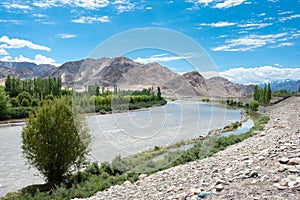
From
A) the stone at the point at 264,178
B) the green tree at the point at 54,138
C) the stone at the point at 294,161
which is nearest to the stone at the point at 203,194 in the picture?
the stone at the point at 264,178

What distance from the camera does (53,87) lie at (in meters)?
55.7

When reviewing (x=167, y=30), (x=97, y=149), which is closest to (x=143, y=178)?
(x=167, y=30)

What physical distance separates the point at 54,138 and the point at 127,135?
516cm

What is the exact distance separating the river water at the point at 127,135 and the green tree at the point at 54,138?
81 cm

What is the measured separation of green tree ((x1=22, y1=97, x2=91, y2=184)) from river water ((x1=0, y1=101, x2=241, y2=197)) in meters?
0.81

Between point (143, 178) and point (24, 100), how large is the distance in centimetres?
3561

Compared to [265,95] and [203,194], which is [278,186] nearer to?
[203,194]

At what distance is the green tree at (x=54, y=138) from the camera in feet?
31.2

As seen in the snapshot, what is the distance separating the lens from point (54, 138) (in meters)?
9.58

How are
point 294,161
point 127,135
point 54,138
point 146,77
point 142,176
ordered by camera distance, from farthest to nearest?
point 127,135 → point 54,138 → point 142,176 → point 146,77 → point 294,161

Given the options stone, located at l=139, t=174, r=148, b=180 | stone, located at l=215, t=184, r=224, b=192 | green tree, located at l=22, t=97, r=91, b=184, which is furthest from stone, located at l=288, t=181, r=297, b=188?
green tree, located at l=22, t=97, r=91, b=184

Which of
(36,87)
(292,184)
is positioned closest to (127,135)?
(292,184)

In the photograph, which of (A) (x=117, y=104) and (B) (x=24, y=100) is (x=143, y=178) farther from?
(B) (x=24, y=100)

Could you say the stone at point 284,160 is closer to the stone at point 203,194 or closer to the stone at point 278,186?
the stone at point 278,186
